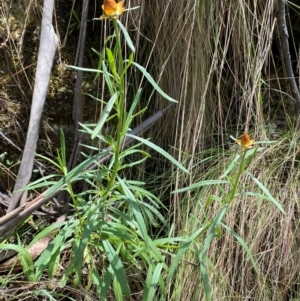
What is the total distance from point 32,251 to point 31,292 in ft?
0.36

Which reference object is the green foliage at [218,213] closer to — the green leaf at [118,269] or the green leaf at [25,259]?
the green leaf at [118,269]

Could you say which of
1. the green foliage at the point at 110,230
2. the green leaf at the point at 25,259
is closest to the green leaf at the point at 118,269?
the green foliage at the point at 110,230

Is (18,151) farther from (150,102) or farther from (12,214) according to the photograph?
(150,102)

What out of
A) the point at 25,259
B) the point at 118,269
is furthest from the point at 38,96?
the point at 118,269

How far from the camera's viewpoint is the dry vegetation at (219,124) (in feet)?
4.44

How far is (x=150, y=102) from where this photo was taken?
1.56 m

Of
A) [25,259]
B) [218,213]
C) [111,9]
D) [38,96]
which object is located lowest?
[25,259]

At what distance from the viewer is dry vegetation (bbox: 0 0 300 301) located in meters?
1.35

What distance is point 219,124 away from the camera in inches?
61.0

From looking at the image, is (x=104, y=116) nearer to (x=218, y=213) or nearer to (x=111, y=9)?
(x=111, y=9)

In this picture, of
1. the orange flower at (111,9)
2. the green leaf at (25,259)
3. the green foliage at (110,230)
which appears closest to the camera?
the orange flower at (111,9)

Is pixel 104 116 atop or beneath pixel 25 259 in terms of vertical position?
atop

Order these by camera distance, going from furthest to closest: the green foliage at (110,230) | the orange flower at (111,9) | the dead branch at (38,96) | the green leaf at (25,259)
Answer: the dead branch at (38,96)
the green leaf at (25,259)
the green foliage at (110,230)
the orange flower at (111,9)

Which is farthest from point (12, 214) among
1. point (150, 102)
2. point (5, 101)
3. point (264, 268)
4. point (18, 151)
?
point (264, 268)
